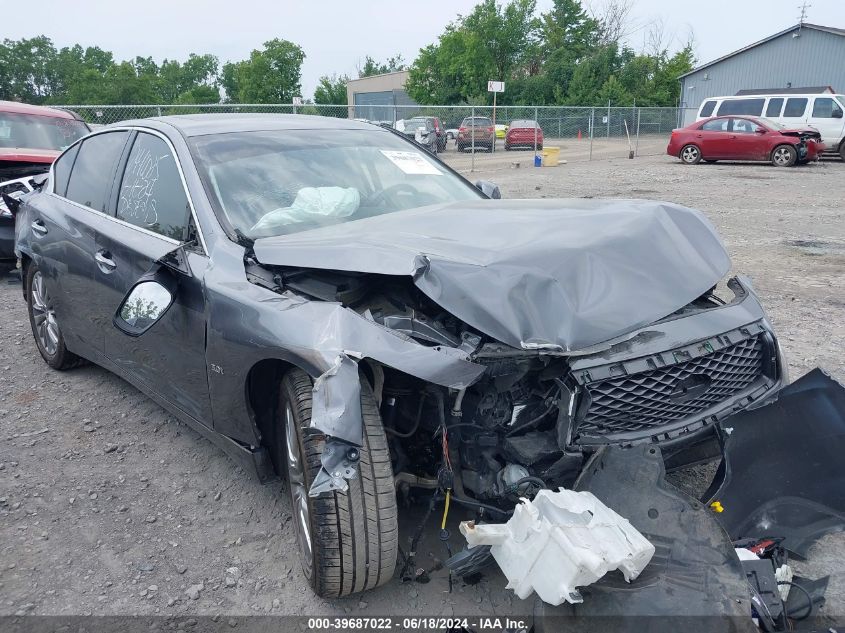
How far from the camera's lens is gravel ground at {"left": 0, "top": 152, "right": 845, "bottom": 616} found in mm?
2600

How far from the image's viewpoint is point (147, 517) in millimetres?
3162

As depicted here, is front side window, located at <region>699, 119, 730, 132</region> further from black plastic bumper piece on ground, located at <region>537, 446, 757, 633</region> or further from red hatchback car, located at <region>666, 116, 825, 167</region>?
black plastic bumper piece on ground, located at <region>537, 446, 757, 633</region>

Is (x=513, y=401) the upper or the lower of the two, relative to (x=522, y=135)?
upper

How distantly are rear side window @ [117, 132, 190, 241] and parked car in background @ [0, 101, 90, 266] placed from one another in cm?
361

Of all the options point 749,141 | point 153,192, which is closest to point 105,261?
point 153,192

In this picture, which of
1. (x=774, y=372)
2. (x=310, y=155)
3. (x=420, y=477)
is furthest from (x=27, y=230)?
(x=774, y=372)

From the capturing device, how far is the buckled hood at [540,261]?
2467 mm

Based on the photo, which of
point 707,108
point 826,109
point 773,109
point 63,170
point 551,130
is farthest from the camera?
point 551,130

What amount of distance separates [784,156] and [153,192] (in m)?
19.4

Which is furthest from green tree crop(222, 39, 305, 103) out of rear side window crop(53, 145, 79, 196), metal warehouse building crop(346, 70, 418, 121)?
rear side window crop(53, 145, 79, 196)

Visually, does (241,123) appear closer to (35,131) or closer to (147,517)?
(147,517)

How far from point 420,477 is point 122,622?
1.20 metres

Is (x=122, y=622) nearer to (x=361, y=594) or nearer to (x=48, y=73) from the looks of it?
(x=361, y=594)

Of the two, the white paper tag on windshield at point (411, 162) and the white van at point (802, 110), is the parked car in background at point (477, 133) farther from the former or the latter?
the white paper tag on windshield at point (411, 162)
